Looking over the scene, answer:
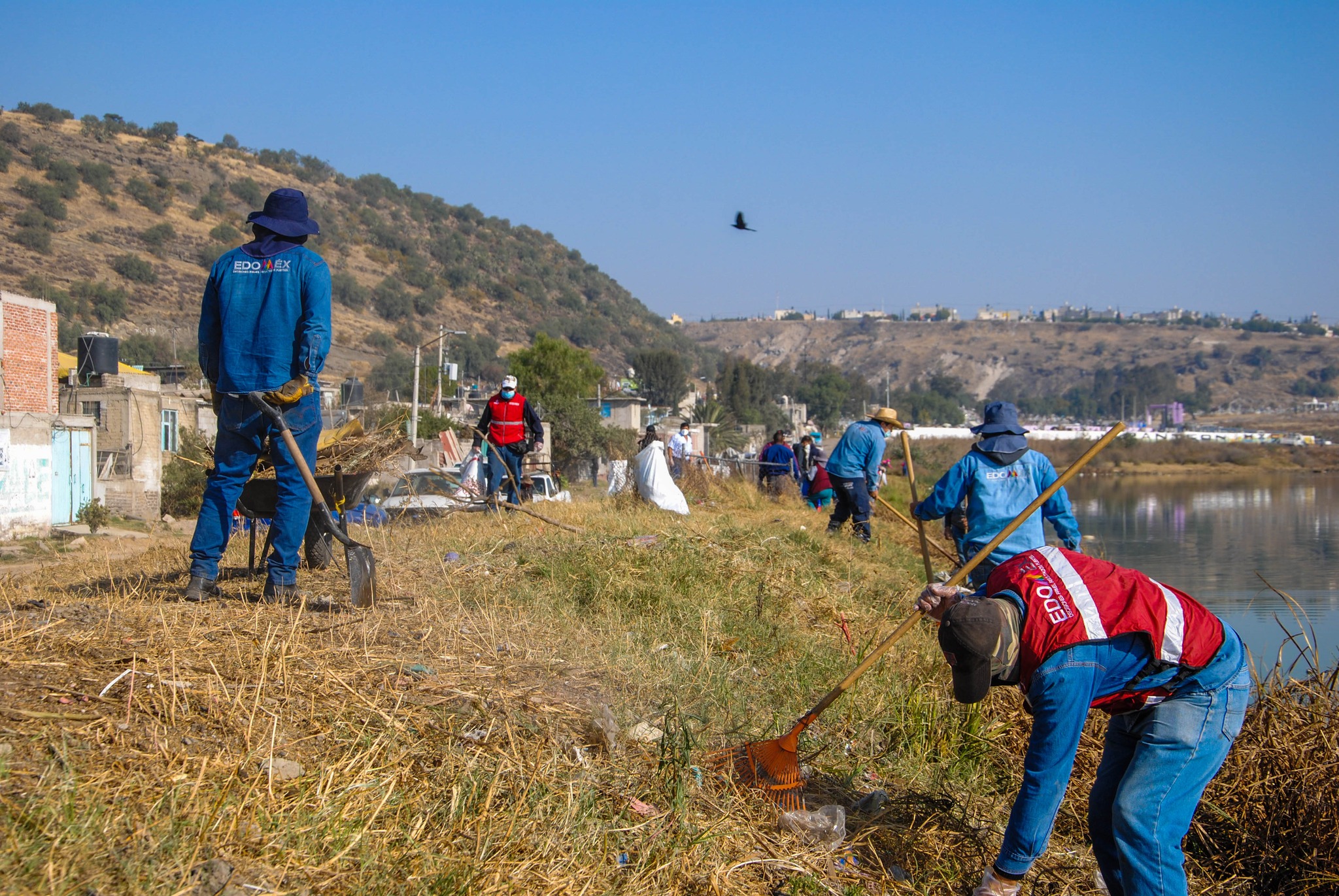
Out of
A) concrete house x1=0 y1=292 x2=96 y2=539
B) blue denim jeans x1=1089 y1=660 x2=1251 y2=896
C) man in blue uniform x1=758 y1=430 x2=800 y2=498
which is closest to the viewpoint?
blue denim jeans x1=1089 y1=660 x2=1251 y2=896

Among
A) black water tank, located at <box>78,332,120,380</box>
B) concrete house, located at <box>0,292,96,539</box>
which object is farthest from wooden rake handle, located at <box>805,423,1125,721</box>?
black water tank, located at <box>78,332,120,380</box>

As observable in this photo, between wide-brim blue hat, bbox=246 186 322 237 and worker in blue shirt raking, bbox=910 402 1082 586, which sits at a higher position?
wide-brim blue hat, bbox=246 186 322 237

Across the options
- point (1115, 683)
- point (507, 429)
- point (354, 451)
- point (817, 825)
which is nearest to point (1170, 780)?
point (1115, 683)

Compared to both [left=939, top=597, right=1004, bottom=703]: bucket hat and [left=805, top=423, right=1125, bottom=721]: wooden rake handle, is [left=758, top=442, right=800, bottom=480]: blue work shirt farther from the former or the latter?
[left=939, top=597, right=1004, bottom=703]: bucket hat

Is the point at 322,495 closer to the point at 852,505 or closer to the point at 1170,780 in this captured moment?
the point at 1170,780

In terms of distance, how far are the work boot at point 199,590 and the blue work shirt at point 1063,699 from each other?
10.9ft

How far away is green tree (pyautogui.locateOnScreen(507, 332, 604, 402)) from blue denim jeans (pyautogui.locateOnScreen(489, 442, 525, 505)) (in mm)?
39494

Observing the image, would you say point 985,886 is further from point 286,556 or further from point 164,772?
point 286,556

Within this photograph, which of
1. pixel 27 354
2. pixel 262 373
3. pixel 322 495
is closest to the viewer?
pixel 262 373

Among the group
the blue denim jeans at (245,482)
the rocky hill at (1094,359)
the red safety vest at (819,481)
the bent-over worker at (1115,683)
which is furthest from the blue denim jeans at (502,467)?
the rocky hill at (1094,359)

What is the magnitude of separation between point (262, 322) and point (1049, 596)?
3540mm

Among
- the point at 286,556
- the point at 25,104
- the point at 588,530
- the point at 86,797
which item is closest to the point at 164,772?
the point at 86,797

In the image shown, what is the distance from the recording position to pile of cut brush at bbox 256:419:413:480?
5648mm

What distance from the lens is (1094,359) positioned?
157m
